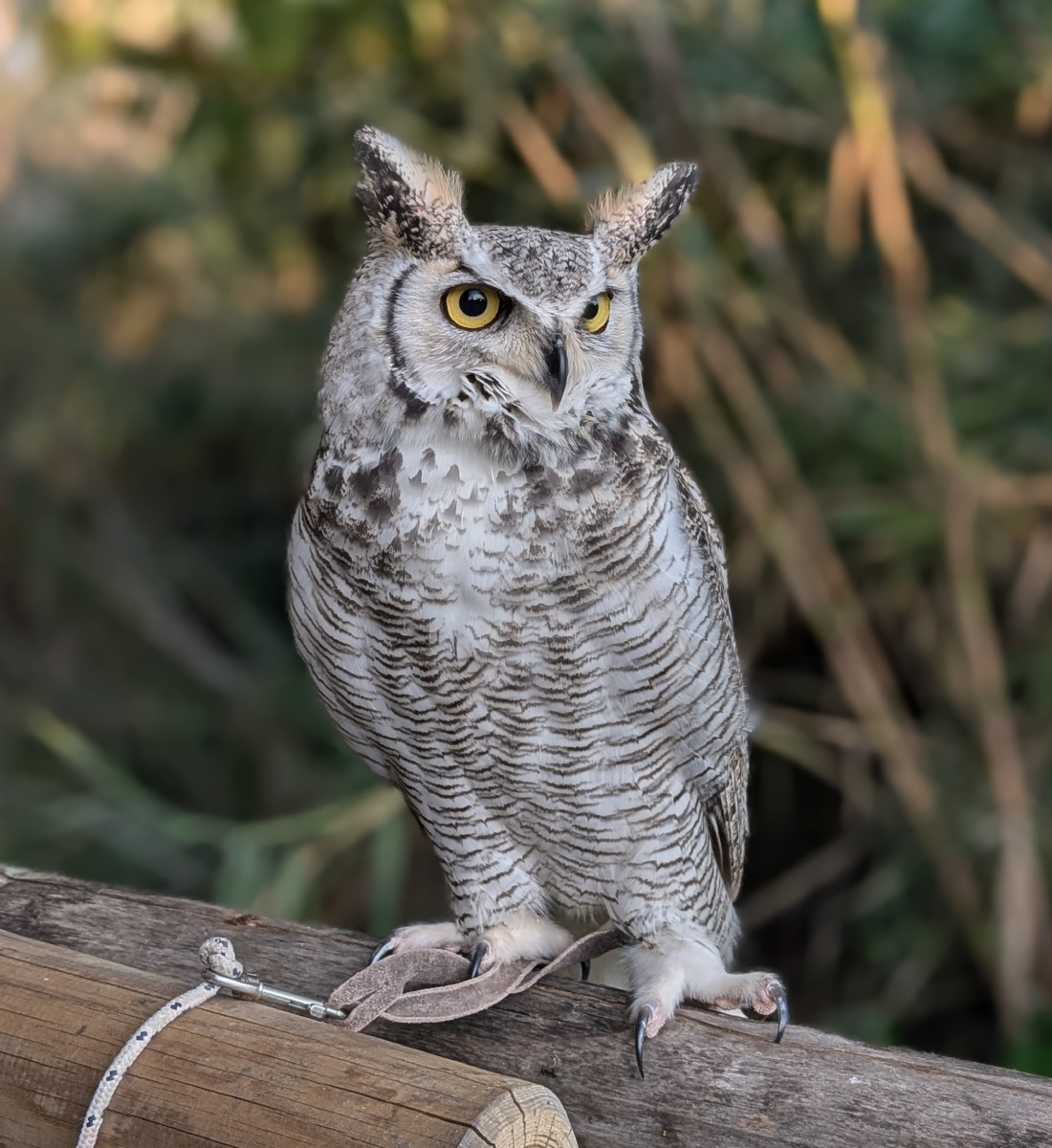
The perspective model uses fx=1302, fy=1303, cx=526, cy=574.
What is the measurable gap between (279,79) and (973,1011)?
2.78 meters

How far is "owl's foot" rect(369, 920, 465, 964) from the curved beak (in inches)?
24.2

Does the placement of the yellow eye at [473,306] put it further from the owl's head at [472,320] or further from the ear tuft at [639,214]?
the ear tuft at [639,214]

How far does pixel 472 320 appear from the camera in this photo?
4.05 ft

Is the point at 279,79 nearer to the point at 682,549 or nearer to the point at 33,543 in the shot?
the point at 682,549

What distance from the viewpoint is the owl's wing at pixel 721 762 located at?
1415 mm

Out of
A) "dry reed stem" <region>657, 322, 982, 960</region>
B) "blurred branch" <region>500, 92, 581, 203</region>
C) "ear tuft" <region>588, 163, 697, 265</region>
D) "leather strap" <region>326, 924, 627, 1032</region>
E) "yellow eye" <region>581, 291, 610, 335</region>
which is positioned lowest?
"leather strap" <region>326, 924, 627, 1032</region>

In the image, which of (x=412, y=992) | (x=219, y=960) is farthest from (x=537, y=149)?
(x=219, y=960)

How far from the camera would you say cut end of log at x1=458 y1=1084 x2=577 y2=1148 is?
34.3 inches

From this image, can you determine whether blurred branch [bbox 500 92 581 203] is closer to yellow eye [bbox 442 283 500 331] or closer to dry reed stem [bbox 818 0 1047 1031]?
dry reed stem [bbox 818 0 1047 1031]

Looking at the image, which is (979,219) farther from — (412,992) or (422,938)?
(412,992)

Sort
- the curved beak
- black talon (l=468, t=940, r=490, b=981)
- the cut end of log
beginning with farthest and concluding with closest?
black talon (l=468, t=940, r=490, b=981) → the curved beak → the cut end of log

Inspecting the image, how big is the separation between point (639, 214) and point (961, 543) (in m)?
1.72

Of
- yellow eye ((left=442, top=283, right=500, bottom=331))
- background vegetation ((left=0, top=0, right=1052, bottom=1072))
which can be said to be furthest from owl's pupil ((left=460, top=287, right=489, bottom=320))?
background vegetation ((left=0, top=0, right=1052, bottom=1072))

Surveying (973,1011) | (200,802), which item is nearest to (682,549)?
(973,1011)
